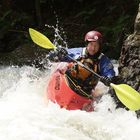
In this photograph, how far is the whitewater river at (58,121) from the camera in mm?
5340

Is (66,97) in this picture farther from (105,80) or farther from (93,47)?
(93,47)

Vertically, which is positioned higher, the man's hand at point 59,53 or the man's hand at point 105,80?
the man's hand at point 59,53

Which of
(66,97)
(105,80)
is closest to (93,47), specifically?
(105,80)

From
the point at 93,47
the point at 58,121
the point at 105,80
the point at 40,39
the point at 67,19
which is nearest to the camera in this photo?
the point at 58,121

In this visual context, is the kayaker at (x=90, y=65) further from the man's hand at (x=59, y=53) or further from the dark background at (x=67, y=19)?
the dark background at (x=67, y=19)

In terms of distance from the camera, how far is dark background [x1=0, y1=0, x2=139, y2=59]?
31.7 feet

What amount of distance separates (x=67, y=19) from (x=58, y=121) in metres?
5.92

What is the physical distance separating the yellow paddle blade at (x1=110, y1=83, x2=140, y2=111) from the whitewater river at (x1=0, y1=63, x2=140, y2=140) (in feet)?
1.03

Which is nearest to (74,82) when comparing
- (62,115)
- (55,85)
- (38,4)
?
(55,85)

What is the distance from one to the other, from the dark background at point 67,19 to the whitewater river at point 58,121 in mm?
2852

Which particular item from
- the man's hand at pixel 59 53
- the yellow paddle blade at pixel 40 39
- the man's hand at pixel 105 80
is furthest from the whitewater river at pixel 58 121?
the yellow paddle blade at pixel 40 39

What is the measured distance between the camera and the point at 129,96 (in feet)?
18.3

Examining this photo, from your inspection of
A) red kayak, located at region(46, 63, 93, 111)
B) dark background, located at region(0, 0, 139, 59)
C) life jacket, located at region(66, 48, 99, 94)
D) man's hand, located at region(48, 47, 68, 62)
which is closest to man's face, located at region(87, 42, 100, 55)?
life jacket, located at region(66, 48, 99, 94)

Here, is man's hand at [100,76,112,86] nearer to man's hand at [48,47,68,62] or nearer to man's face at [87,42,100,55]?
man's face at [87,42,100,55]
